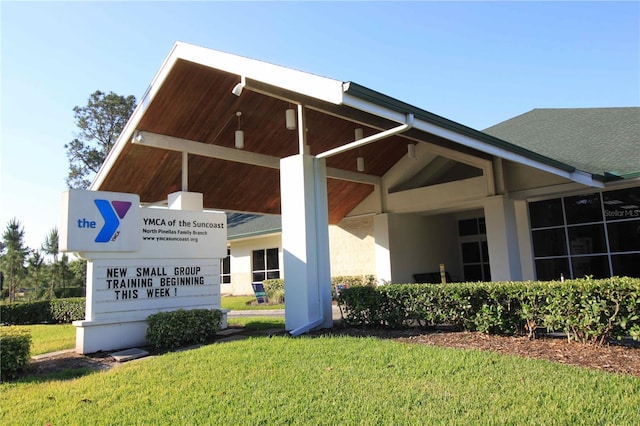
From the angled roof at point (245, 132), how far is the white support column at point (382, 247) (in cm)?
193

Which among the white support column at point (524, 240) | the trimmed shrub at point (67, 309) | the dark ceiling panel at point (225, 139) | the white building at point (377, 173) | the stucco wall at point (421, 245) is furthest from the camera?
the stucco wall at point (421, 245)

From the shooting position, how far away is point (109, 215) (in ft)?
28.0

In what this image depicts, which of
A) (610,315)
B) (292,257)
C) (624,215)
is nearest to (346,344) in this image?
(292,257)

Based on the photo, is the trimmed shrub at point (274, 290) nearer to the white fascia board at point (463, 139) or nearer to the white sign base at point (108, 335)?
the white sign base at point (108, 335)

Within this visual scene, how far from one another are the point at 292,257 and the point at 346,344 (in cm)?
258

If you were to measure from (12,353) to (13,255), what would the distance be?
2419cm

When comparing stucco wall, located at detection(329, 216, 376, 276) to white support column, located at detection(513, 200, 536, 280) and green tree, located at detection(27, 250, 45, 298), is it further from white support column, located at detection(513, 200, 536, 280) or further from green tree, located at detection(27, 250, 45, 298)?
green tree, located at detection(27, 250, 45, 298)

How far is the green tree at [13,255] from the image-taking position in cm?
2642

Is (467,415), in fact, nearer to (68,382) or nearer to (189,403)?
(189,403)

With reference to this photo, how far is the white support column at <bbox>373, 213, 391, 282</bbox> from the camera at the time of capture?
54.8 ft

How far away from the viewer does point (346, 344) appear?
689cm

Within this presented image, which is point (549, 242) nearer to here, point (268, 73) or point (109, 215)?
point (268, 73)

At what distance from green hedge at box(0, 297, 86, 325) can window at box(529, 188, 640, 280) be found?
14448mm

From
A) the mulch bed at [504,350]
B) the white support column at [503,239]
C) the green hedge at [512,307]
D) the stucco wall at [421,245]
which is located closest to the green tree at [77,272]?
the stucco wall at [421,245]
